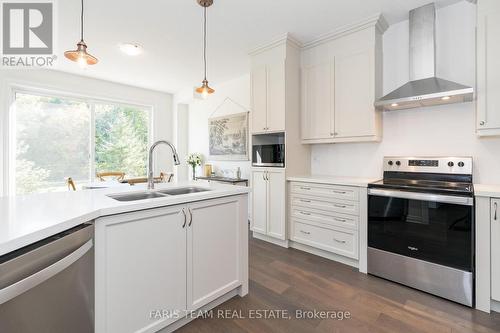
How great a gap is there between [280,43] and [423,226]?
2.58 metres

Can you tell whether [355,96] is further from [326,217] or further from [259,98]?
[326,217]

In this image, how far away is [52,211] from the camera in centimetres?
115

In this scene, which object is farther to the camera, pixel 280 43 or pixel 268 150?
pixel 268 150

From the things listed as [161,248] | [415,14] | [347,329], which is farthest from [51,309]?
[415,14]

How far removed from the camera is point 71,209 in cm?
119

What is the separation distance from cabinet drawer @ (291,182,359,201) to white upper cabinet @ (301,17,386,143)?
0.63 meters

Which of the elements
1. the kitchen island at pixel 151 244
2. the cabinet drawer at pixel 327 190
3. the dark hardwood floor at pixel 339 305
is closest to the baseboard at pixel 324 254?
the dark hardwood floor at pixel 339 305

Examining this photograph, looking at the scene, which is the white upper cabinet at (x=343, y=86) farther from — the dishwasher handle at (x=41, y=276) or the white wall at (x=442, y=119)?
the dishwasher handle at (x=41, y=276)

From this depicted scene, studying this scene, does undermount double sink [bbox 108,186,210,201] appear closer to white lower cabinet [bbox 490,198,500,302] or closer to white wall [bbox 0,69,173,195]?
white lower cabinet [bbox 490,198,500,302]

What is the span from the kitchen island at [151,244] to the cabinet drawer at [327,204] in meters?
1.13

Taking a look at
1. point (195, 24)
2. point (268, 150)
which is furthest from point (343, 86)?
point (195, 24)

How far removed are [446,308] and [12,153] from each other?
5.80 meters

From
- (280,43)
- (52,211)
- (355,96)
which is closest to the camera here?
(52,211)

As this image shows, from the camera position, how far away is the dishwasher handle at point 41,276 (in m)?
0.73
